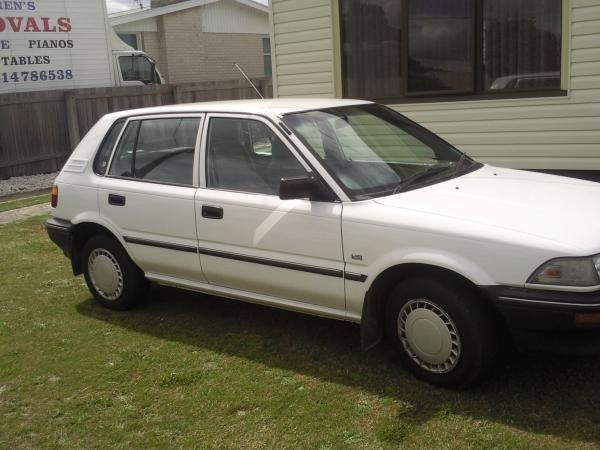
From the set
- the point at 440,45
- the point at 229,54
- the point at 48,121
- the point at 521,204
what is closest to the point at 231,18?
the point at 229,54

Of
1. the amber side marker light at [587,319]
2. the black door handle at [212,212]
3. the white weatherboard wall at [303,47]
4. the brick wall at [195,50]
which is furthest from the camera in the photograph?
the brick wall at [195,50]

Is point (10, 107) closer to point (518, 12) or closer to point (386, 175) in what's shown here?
point (518, 12)

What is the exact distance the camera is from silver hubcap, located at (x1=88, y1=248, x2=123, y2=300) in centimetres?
571

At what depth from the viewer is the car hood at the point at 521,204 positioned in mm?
3639

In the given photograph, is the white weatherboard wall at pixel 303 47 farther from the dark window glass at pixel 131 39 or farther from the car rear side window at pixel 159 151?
the dark window glass at pixel 131 39

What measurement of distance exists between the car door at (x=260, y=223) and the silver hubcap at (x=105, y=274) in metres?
1.07

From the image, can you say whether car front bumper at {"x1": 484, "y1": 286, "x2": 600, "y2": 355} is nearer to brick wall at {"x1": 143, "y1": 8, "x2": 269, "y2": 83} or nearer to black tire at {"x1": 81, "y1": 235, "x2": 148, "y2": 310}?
black tire at {"x1": 81, "y1": 235, "x2": 148, "y2": 310}

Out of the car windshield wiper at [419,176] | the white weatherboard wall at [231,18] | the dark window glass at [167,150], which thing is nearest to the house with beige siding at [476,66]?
the car windshield wiper at [419,176]

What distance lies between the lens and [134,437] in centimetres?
378

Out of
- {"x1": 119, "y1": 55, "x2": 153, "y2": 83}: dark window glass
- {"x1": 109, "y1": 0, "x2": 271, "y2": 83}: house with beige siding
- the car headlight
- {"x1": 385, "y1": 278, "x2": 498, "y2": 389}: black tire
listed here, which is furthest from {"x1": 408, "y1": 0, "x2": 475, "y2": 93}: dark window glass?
{"x1": 109, "y1": 0, "x2": 271, "y2": 83}: house with beige siding

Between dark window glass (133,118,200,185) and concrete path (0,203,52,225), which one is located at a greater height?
dark window glass (133,118,200,185)

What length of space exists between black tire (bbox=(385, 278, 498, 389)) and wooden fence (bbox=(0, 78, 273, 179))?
12.0 metres

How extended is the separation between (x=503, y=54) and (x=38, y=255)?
573cm

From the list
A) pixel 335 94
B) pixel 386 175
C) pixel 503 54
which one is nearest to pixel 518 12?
pixel 503 54
